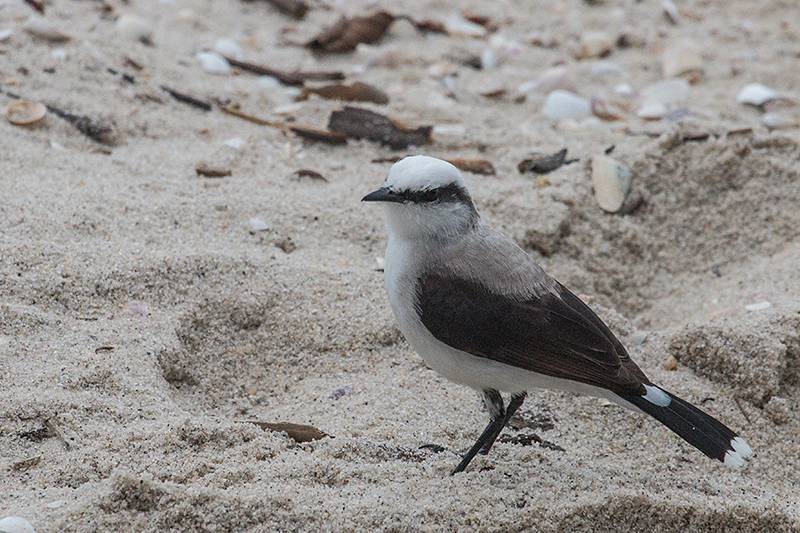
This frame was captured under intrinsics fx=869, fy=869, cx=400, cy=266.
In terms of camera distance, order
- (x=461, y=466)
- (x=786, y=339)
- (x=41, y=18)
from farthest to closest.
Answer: (x=41, y=18), (x=786, y=339), (x=461, y=466)

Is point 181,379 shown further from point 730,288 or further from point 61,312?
point 730,288

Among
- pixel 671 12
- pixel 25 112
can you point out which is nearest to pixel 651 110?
pixel 671 12

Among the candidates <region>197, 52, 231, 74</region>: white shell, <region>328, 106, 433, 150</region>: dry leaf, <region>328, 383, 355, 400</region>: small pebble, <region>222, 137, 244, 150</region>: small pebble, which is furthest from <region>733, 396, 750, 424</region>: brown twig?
<region>197, 52, 231, 74</region>: white shell

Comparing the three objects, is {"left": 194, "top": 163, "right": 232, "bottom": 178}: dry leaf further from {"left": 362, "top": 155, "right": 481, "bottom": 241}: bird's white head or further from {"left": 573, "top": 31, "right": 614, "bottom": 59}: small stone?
{"left": 573, "top": 31, "right": 614, "bottom": 59}: small stone

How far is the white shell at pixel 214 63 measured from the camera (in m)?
6.30

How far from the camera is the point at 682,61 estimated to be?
23.2 feet

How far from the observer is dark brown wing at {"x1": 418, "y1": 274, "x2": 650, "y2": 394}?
3.29 metres

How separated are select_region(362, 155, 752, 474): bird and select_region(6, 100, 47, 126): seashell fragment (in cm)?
251

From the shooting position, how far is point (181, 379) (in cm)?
365

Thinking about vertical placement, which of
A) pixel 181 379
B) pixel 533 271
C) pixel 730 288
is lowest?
pixel 181 379

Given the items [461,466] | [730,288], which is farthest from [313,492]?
[730,288]

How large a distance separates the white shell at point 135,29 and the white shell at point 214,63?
41 cm

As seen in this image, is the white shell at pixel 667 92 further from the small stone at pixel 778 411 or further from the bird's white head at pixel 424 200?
the bird's white head at pixel 424 200

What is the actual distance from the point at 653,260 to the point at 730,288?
0.48 metres
